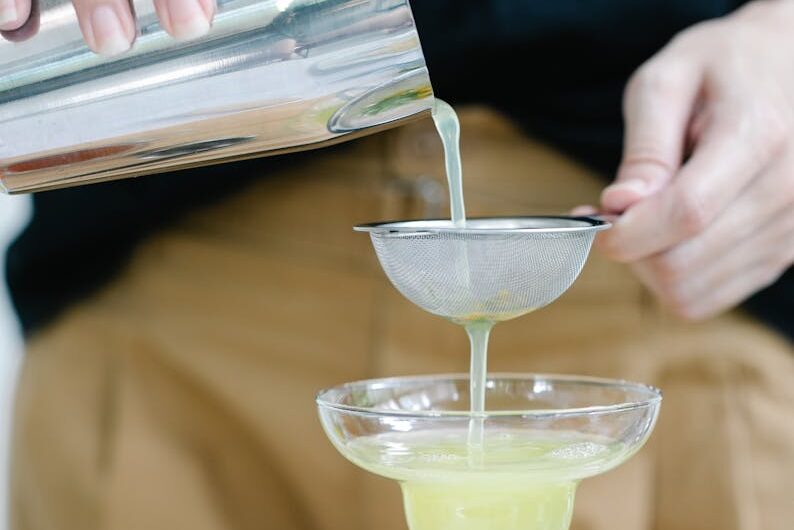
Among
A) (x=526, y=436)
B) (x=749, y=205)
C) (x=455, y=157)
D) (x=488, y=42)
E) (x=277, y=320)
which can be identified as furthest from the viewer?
(x=277, y=320)

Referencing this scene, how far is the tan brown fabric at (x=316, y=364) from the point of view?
43.8 inches

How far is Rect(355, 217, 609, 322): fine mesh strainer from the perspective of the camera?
2.56 feet

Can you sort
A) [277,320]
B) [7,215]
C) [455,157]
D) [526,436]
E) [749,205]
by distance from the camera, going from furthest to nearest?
[7,215]
[277,320]
[749,205]
[455,157]
[526,436]

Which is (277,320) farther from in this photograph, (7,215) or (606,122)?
(7,215)

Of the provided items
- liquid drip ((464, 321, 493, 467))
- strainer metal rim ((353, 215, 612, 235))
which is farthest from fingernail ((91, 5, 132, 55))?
liquid drip ((464, 321, 493, 467))

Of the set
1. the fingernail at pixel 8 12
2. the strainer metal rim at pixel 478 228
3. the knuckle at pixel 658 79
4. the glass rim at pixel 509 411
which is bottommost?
the glass rim at pixel 509 411

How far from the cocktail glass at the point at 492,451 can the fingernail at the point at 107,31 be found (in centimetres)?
27

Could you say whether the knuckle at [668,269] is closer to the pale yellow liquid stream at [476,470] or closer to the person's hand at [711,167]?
the person's hand at [711,167]

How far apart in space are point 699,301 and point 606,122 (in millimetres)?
218

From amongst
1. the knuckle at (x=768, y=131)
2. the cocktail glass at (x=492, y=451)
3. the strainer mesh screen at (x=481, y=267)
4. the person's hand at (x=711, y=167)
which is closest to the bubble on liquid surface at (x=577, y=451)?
the cocktail glass at (x=492, y=451)

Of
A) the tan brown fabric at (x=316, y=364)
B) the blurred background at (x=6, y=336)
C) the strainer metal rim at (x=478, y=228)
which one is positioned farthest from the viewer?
the blurred background at (x=6, y=336)

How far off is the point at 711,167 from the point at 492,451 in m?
0.34

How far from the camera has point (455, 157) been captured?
2.67 ft

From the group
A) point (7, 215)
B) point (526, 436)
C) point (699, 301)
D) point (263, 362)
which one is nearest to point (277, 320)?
point (263, 362)
